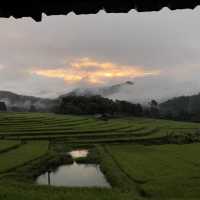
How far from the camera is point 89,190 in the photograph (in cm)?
1788

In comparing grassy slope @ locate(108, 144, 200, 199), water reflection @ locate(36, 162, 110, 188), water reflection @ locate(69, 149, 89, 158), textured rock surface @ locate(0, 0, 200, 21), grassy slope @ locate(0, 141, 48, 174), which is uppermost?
textured rock surface @ locate(0, 0, 200, 21)

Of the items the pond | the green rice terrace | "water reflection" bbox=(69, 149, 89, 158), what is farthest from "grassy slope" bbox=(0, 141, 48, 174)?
"water reflection" bbox=(69, 149, 89, 158)

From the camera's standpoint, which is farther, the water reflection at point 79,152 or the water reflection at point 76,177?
the water reflection at point 79,152

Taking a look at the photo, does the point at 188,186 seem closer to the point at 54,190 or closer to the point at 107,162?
the point at 54,190

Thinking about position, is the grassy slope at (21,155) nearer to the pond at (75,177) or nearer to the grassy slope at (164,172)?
the pond at (75,177)

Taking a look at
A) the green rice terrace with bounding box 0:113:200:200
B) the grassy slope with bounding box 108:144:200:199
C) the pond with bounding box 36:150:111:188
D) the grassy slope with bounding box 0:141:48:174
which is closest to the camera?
the green rice terrace with bounding box 0:113:200:200

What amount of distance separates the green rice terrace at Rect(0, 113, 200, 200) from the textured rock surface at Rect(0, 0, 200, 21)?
1070cm

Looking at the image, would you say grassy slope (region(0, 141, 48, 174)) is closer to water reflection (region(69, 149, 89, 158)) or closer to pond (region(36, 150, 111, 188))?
pond (region(36, 150, 111, 188))

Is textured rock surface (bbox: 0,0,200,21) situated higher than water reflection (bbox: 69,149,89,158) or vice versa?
textured rock surface (bbox: 0,0,200,21)

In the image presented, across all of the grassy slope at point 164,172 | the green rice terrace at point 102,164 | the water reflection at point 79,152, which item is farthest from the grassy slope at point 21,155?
the grassy slope at point 164,172

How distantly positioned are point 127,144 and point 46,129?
39.8 ft

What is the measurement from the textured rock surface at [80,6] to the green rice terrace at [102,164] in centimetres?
1070

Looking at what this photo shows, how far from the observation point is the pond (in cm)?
2319

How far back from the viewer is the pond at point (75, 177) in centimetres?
2319
